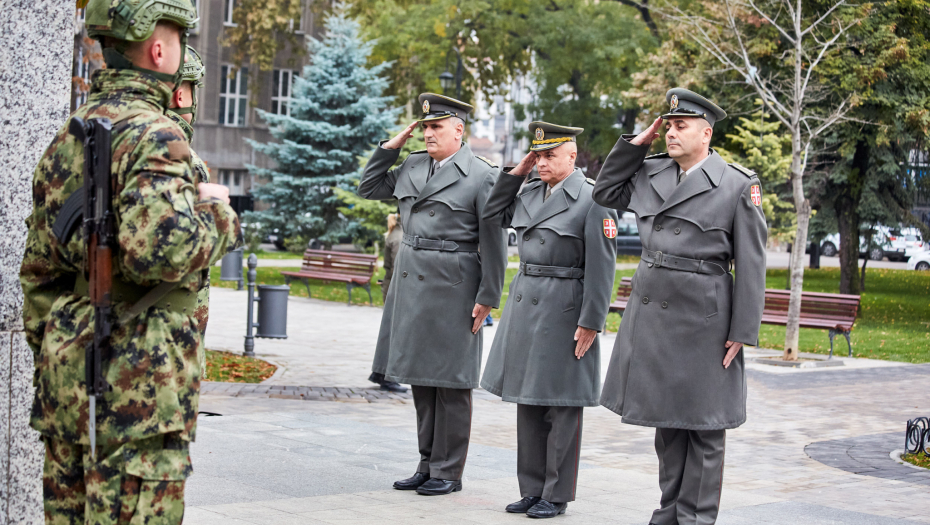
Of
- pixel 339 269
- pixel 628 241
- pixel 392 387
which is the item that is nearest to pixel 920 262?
pixel 628 241

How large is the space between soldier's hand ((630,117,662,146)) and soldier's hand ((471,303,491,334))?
1.41m

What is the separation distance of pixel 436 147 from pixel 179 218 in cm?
357

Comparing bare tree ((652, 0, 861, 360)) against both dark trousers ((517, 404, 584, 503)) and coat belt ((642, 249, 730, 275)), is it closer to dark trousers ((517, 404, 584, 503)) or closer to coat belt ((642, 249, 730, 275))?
dark trousers ((517, 404, 584, 503))

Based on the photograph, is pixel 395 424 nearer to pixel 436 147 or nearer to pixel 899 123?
pixel 436 147

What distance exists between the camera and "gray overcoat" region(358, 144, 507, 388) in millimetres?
6387

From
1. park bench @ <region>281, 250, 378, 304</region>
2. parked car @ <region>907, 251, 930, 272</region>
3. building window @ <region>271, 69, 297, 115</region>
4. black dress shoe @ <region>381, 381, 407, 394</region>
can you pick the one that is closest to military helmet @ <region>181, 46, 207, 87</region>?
black dress shoe @ <region>381, 381, 407, 394</region>

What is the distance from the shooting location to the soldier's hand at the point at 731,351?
5285 mm

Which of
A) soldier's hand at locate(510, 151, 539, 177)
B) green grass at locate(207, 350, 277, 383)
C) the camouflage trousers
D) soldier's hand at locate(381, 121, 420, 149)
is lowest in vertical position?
green grass at locate(207, 350, 277, 383)

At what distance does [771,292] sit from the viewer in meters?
17.3

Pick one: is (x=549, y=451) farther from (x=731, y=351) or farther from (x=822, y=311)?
(x=822, y=311)

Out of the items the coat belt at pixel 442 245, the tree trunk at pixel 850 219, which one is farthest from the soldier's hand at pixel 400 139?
the tree trunk at pixel 850 219

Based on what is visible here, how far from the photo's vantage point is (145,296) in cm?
327

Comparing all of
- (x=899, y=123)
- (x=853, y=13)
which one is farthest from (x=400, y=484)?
(x=899, y=123)

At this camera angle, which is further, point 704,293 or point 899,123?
point 899,123
